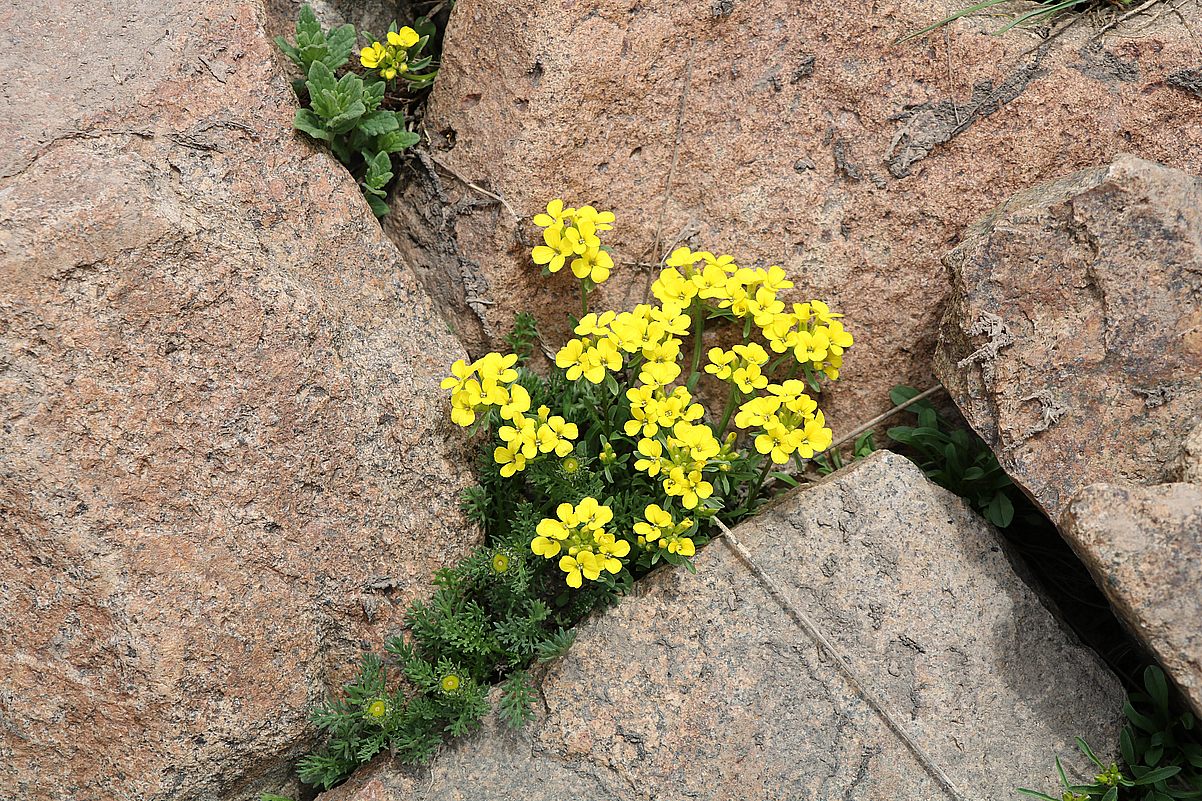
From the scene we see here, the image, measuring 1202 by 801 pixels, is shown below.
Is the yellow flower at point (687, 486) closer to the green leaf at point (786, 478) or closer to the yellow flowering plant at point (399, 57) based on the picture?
the green leaf at point (786, 478)

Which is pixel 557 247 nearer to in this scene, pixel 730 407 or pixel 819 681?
pixel 730 407

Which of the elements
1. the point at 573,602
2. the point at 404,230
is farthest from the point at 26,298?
the point at 573,602

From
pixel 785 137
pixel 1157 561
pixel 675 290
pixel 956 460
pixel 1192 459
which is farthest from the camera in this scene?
pixel 785 137

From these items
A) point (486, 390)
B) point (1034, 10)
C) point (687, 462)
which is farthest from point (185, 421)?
point (1034, 10)

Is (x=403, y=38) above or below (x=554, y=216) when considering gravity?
above

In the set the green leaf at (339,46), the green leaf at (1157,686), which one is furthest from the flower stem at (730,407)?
the green leaf at (339,46)

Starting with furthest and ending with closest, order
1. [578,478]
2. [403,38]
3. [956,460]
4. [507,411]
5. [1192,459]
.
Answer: [403,38] < [956,460] < [578,478] < [507,411] < [1192,459]
